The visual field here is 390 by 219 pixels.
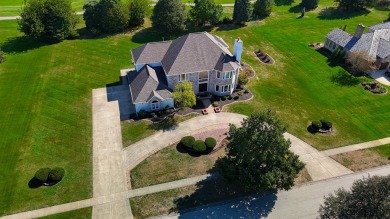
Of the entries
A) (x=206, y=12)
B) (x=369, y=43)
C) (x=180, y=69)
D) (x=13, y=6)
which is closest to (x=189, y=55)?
(x=180, y=69)

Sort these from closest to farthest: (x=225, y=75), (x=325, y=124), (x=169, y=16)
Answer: (x=325, y=124), (x=225, y=75), (x=169, y=16)

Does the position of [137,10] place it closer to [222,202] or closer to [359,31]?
[359,31]

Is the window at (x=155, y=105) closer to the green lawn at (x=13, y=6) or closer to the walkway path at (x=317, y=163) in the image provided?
the walkway path at (x=317, y=163)

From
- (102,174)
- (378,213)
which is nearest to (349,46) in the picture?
(378,213)

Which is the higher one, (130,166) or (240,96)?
(240,96)

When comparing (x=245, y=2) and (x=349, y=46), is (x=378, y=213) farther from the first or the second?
(x=245, y=2)

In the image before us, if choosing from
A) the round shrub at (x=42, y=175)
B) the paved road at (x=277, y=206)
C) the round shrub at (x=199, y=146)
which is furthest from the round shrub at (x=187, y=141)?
the round shrub at (x=42, y=175)
